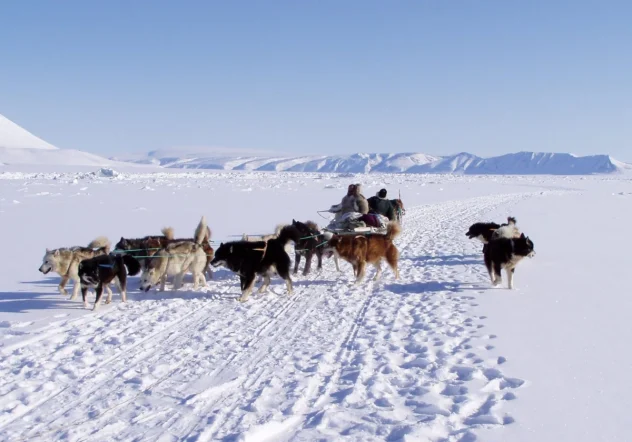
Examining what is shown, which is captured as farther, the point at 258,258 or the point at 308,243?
the point at 308,243

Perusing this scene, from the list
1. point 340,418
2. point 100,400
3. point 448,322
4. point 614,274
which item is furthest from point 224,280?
point 614,274

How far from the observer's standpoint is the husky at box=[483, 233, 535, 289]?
28.3 feet

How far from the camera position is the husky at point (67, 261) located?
807 centimetres

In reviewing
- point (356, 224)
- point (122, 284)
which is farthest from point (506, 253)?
point (122, 284)

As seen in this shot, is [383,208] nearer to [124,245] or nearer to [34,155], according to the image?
[124,245]

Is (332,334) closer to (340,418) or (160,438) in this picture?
(340,418)

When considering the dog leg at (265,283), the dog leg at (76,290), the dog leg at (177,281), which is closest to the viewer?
the dog leg at (76,290)

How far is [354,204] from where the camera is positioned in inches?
482

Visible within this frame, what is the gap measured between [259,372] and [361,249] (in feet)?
14.9

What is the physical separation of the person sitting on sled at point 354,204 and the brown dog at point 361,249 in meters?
2.48

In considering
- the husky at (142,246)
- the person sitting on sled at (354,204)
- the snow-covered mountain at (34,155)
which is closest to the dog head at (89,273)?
the husky at (142,246)

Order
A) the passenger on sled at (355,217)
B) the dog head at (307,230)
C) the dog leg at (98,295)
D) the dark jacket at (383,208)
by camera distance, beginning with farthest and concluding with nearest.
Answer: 1. the dark jacket at (383,208)
2. the passenger on sled at (355,217)
3. the dog head at (307,230)
4. the dog leg at (98,295)

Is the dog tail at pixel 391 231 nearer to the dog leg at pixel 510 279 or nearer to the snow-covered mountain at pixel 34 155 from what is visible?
the dog leg at pixel 510 279

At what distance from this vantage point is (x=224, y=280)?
9.70m
